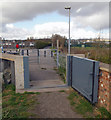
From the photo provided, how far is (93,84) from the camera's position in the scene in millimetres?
4262

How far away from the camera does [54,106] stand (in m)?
4.54

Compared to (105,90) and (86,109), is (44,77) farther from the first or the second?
(105,90)

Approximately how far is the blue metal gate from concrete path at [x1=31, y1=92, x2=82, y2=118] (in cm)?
80

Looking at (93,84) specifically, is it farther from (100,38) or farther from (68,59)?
(100,38)

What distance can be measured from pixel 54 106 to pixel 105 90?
1890 mm

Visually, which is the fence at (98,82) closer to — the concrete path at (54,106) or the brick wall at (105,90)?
the brick wall at (105,90)

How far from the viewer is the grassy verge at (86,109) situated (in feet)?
12.2

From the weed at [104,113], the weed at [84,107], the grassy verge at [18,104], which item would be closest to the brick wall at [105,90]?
→ the weed at [104,113]

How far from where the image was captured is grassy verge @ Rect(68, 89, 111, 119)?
3.73m

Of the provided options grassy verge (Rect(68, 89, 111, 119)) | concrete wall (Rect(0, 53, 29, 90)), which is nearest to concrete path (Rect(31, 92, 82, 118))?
grassy verge (Rect(68, 89, 111, 119))

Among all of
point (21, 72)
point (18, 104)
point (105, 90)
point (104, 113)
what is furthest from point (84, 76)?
point (21, 72)

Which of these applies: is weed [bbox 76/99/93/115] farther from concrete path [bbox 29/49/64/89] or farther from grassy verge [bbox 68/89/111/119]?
concrete path [bbox 29/49/64/89]

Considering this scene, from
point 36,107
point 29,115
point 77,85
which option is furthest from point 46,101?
point 77,85

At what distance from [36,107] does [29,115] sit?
1.90ft
